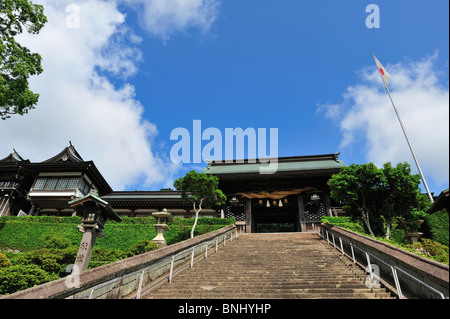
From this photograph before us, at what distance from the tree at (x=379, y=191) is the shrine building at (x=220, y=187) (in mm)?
8014

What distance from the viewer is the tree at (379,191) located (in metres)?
10.8

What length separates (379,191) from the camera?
1114 centimetres

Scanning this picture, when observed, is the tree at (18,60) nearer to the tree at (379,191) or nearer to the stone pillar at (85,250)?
the stone pillar at (85,250)

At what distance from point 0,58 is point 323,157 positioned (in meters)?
28.3

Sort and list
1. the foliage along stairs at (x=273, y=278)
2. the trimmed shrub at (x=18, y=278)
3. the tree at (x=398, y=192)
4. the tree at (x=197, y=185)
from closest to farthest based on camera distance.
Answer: the foliage along stairs at (x=273, y=278), the trimmed shrub at (x=18, y=278), the tree at (x=398, y=192), the tree at (x=197, y=185)

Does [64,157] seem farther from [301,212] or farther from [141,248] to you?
[301,212]

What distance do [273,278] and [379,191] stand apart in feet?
25.0

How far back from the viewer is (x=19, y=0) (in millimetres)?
11672

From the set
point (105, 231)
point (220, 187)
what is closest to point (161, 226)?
point (105, 231)

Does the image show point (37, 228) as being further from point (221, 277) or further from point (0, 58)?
point (221, 277)

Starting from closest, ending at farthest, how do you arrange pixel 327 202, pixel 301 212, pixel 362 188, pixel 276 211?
pixel 362 188
pixel 327 202
pixel 301 212
pixel 276 211

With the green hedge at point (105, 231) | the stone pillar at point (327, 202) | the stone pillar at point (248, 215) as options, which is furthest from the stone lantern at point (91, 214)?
the stone pillar at point (327, 202)

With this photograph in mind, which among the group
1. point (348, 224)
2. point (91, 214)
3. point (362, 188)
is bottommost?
point (91, 214)
